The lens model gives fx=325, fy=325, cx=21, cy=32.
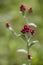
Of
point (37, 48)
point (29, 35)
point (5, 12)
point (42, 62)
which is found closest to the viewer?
point (29, 35)

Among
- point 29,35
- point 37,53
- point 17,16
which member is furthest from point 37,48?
point 29,35

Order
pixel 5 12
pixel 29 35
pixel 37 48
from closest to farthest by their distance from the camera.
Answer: pixel 29 35, pixel 37 48, pixel 5 12

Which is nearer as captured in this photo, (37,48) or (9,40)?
(37,48)

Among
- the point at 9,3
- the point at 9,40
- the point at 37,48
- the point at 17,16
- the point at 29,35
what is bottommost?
the point at 29,35

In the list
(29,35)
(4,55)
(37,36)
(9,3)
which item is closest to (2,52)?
(4,55)

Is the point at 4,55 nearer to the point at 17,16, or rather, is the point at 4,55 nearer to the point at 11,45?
the point at 11,45

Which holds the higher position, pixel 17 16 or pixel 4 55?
pixel 17 16

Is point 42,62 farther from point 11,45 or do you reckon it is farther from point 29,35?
point 29,35
